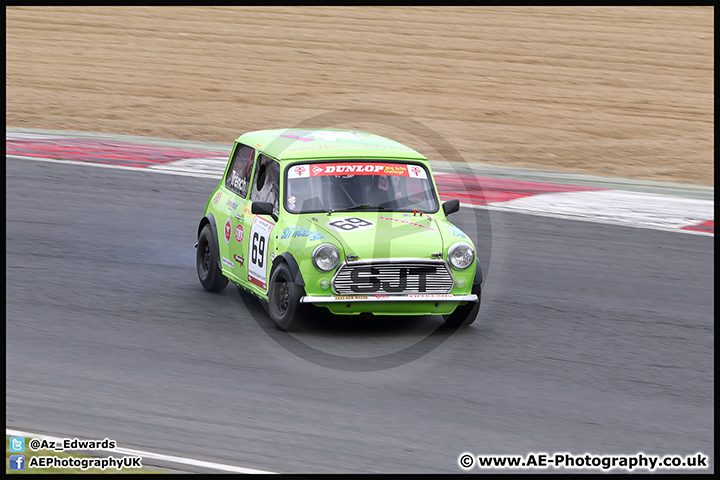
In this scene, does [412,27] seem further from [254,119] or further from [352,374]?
[352,374]

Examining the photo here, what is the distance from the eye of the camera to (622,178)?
670 inches

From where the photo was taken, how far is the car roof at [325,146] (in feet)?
31.4

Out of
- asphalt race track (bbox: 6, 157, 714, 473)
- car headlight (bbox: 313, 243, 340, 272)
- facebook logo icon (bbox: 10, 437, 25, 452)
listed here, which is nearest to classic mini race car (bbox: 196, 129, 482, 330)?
car headlight (bbox: 313, 243, 340, 272)

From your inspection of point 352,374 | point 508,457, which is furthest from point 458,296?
point 508,457

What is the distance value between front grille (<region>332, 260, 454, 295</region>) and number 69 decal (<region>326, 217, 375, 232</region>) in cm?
40

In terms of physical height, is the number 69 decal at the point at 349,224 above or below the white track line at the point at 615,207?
above

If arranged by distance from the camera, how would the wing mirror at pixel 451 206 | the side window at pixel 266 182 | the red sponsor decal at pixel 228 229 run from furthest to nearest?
the red sponsor decal at pixel 228 229 → the wing mirror at pixel 451 206 → the side window at pixel 266 182

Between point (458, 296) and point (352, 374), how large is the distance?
139cm

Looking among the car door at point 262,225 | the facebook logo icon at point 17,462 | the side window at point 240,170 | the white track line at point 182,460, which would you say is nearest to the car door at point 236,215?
the side window at point 240,170

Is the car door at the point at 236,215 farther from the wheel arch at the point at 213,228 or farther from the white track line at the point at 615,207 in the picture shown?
the white track line at the point at 615,207

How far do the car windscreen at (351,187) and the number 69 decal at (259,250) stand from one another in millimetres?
297

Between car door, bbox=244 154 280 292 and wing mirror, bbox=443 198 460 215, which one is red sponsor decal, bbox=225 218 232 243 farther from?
wing mirror, bbox=443 198 460 215

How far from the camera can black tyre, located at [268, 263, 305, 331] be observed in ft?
28.6

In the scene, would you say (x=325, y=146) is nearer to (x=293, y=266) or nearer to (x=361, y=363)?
(x=293, y=266)
